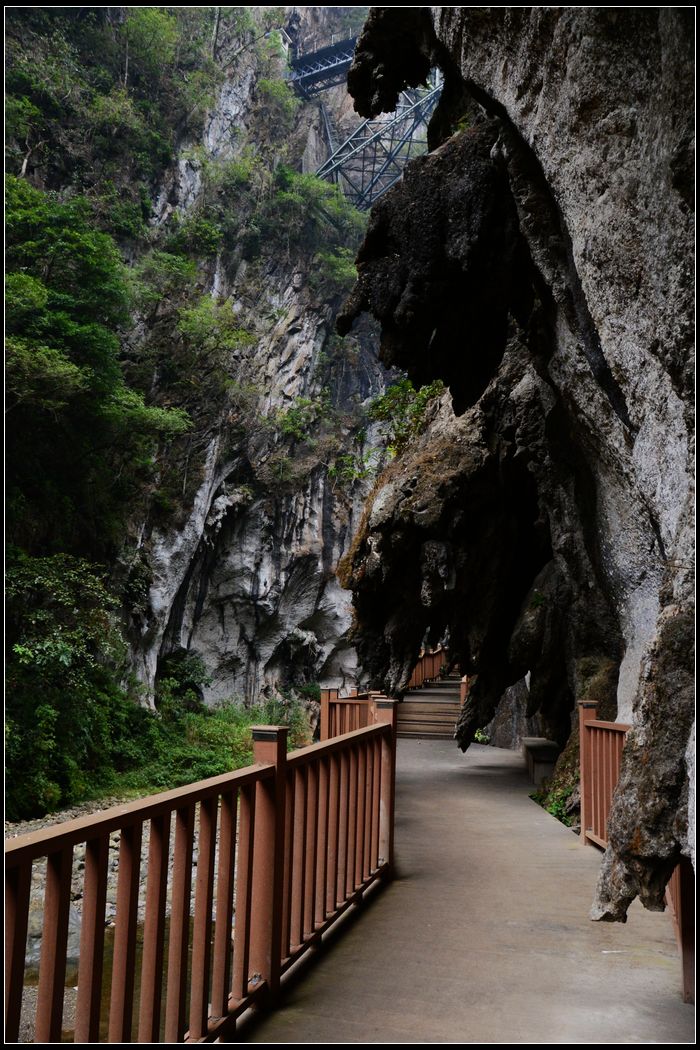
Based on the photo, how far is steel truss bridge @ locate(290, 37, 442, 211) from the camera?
27.0 meters

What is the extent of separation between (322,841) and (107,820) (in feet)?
6.21

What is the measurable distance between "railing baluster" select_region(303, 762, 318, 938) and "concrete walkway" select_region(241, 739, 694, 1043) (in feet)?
0.66

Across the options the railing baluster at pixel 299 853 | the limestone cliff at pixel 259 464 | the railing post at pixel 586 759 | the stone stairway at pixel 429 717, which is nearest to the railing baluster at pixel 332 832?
the railing baluster at pixel 299 853

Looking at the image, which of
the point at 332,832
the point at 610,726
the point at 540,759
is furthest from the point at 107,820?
the point at 540,759

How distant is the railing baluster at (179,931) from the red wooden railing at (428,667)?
15.1 metres

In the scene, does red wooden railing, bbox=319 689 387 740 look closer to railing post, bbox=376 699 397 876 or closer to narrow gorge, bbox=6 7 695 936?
narrow gorge, bbox=6 7 695 936

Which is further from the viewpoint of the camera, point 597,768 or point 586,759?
point 586,759

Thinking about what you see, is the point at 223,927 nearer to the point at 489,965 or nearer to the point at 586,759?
the point at 489,965

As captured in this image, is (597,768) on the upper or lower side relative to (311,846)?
lower

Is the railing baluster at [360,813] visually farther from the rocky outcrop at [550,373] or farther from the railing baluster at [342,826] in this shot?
the rocky outcrop at [550,373]

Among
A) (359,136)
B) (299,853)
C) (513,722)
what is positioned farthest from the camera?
(359,136)

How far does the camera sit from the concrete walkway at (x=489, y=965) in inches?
104

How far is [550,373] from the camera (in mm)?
5367

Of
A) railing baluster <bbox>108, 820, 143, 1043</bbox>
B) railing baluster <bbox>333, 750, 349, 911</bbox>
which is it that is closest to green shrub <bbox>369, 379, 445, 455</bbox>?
railing baluster <bbox>333, 750, 349, 911</bbox>
